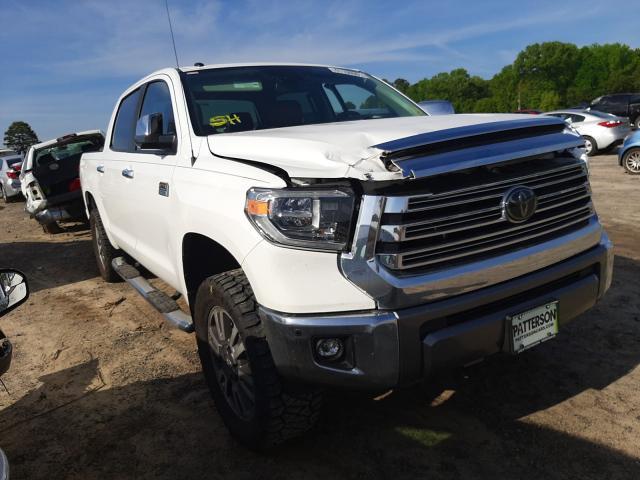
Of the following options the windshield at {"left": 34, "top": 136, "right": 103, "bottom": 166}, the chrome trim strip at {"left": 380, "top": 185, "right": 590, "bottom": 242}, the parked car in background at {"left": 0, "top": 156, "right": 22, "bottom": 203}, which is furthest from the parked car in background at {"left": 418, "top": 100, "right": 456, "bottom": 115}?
the parked car in background at {"left": 0, "top": 156, "right": 22, "bottom": 203}

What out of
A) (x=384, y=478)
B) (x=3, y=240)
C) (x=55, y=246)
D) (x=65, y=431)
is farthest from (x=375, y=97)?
(x=3, y=240)

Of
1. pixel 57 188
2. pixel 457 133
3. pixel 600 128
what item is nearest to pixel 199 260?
pixel 457 133

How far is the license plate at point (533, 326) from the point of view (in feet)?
7.45

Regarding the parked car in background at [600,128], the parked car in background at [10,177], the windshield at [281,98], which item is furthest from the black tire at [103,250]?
the parked car in background at [600,128]

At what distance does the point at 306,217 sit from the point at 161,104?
2068mm

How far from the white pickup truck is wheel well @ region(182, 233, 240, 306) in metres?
0.02

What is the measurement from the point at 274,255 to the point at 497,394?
1693mm

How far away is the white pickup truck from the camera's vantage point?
2.06m

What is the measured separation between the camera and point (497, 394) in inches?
120

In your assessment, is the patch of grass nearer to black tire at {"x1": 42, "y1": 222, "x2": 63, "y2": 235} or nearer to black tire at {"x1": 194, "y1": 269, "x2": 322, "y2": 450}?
black tire at {"x1": 194, "y1": 269, "x2": 322, "y2": 450}

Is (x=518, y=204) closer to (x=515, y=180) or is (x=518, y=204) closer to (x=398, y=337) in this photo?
(x=515, y=180)

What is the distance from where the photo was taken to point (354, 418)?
2920 millimetres

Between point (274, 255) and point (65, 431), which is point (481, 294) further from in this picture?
point (65, 431)

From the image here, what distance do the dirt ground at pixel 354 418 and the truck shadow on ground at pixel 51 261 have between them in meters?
2.25
